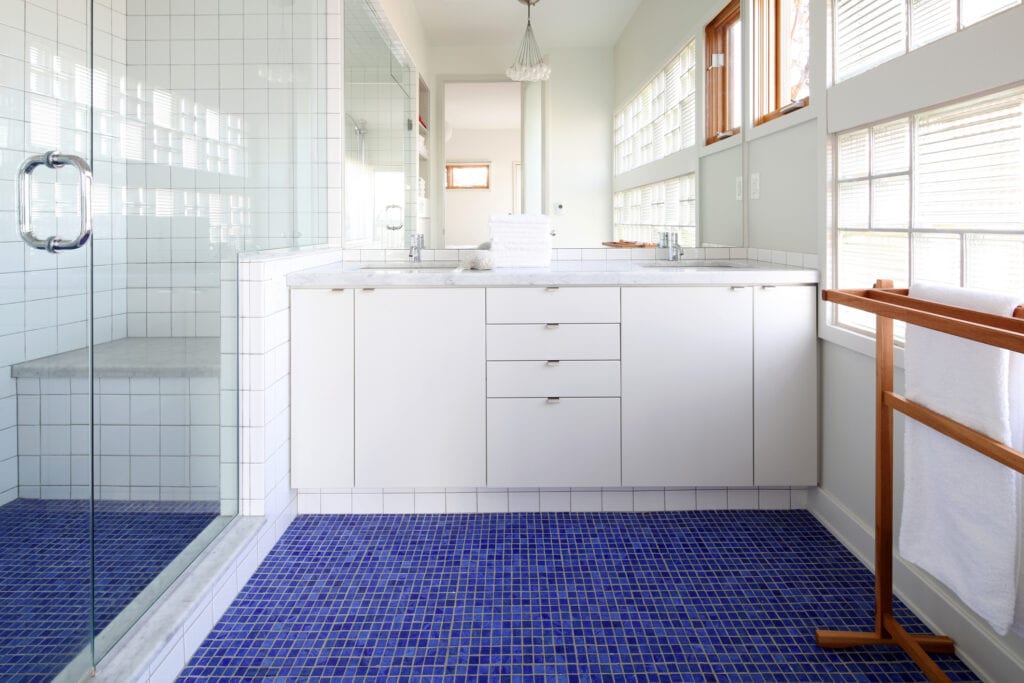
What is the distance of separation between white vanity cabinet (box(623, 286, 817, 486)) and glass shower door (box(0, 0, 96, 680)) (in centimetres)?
174

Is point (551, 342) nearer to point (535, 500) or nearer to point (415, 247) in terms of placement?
point (535, 500)

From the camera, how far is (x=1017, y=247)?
1651mm

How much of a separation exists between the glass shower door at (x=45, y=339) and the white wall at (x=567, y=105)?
1627mm

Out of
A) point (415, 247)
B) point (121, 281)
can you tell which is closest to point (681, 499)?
point (415, 247)

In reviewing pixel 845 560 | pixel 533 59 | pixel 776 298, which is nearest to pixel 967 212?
pixel 776 298

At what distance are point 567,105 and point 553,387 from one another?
1.13 meters

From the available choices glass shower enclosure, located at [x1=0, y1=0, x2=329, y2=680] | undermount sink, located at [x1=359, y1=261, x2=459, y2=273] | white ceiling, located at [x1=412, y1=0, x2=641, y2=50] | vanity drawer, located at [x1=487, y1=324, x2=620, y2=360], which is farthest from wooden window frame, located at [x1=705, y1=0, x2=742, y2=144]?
glass shower enclosure, located at [x1=0, y1=0, x2=329, y2=680]

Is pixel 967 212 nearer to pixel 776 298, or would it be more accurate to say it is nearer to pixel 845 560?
pixel 776 298

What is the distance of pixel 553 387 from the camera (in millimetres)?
2752

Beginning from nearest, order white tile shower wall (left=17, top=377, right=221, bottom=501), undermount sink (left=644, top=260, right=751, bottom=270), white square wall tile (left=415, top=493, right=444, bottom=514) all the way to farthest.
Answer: white tile shower wall (left=17, top=377, right=221, bottom=501), white square wall tile (left=415, top=493, right=444, bottom=514), undermount sink (left=644, top=260, right=751, bottom=270)

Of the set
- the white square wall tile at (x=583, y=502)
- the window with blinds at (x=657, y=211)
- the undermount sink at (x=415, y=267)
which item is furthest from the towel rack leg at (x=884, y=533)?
the undermount sink at (x=415, y=267)

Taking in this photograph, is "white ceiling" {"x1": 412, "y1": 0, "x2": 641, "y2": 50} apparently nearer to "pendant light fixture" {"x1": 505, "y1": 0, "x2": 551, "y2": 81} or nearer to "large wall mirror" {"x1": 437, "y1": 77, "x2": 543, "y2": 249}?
"pendant light fixture" {"x1": 505, "y1": 0, "x2": 551, "y2": 81}

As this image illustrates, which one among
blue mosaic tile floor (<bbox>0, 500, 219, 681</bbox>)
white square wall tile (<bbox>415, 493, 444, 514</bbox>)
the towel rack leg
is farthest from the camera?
white square wall tile (<bbox>415, 493, 444, 514</bbox>)

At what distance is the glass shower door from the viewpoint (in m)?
1.33
